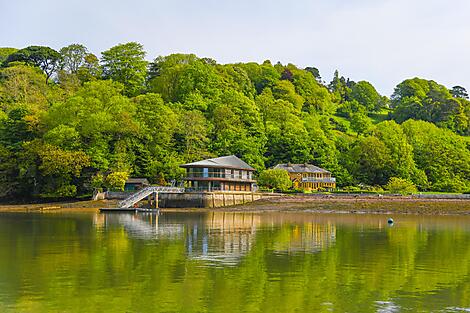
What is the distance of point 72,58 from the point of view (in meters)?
126

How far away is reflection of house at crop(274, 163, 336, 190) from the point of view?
91.1m

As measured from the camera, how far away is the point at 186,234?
38.3 m

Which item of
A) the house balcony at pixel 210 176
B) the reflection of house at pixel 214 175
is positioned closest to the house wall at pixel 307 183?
the reflection of house at pixel 214 175

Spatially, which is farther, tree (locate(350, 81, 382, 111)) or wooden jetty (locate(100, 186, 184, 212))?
tree (locate(350, 81, 382, 111))

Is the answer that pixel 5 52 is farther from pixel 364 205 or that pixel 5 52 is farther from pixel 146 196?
pixel 364 205

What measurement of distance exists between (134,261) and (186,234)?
13.4m

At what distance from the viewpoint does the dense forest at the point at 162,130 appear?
3105 inches

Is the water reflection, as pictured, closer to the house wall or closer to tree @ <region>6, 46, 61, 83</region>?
the house wall

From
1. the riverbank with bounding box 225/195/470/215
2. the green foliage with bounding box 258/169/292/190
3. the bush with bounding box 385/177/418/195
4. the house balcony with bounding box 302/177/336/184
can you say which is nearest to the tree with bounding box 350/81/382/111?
the house balcony with bounding box 302/177/336/184

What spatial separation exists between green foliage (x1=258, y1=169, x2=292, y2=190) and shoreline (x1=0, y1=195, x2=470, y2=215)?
8.59 metres

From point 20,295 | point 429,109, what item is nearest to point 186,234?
point 20,295

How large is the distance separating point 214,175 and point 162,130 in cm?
1705

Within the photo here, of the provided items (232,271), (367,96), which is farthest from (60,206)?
(367,96)

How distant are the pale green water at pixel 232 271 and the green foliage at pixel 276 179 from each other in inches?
1672
